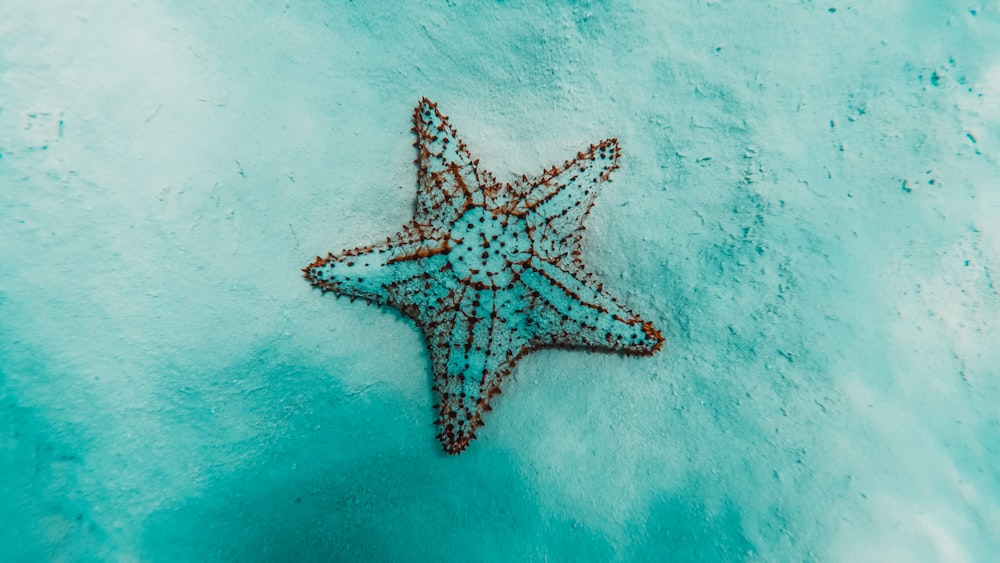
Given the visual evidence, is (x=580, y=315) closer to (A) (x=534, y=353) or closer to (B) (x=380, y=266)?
(A) (x=534, y=353)

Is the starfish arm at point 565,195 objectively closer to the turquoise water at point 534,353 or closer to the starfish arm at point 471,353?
the turquoise water at point 534,353

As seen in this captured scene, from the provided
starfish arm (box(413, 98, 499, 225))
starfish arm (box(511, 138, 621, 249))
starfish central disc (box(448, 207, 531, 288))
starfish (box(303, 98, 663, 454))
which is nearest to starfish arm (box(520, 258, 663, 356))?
starfish (box(303, 98, 663, 454))

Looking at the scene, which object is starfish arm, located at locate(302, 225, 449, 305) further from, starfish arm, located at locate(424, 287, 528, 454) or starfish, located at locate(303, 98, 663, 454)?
starfish arm, located at locate(424, 287, 528, 454)

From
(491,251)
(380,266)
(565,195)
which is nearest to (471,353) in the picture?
(491,251)

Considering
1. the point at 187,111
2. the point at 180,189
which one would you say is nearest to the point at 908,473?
the point at 180,189

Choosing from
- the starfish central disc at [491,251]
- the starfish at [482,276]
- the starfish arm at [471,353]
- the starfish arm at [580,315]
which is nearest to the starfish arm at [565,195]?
the starfish at [482,276]

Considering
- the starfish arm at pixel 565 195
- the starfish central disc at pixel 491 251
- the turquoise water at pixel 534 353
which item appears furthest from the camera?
the turquoise water at pixel 534 353

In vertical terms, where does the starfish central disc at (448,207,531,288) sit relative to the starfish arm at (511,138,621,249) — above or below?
below
